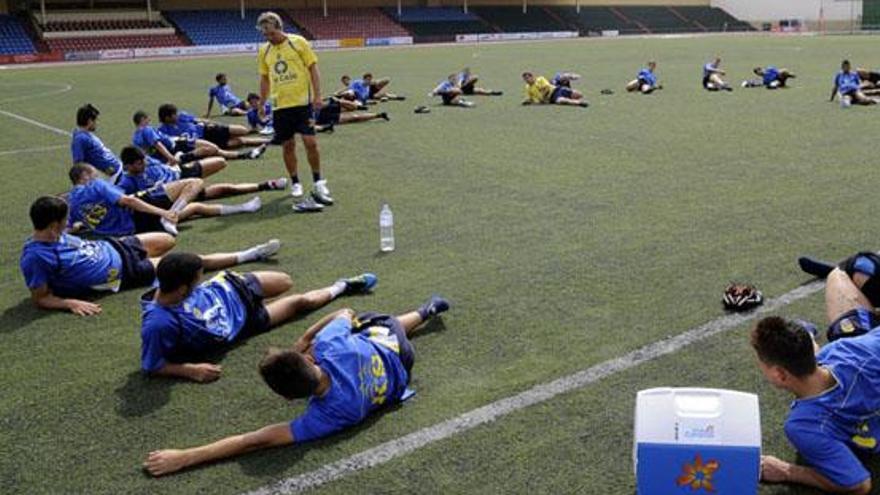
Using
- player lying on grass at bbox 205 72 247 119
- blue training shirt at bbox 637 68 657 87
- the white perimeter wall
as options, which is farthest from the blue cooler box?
the white perimeter wall

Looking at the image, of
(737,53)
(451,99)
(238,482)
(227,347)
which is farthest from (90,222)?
(737,53)

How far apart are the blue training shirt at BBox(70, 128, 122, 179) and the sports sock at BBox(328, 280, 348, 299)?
4656mm

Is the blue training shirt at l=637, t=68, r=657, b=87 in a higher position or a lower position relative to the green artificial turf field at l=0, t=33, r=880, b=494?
higher

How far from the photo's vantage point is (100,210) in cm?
798

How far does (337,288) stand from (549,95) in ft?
43.7

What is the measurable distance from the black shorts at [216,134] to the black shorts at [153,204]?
4.68 meters

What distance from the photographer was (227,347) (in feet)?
17.7

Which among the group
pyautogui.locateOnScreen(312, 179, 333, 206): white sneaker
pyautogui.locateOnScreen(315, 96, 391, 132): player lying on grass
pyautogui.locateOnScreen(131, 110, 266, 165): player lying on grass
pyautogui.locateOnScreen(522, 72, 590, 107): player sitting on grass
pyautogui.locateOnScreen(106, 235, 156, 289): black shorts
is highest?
pyautogui.locateOnScreen(522, 72, 590, 107): player sitting on grass

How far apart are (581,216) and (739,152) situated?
449cm

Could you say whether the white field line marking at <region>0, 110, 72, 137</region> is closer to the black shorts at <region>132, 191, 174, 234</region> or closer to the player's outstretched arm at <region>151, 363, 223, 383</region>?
the black shorts at <region>132, 191, 174, 234</region>

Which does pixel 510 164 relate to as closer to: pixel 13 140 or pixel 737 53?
pixel 13 140

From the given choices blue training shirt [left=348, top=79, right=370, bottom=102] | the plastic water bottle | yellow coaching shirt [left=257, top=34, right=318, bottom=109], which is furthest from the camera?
blue training shirt [left=348, top=79, right=370, bottom=102]

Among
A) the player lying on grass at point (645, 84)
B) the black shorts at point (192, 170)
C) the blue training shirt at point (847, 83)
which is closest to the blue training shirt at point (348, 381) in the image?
the black shorts at point (192, 170)

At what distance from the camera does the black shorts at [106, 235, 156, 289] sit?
662cm
